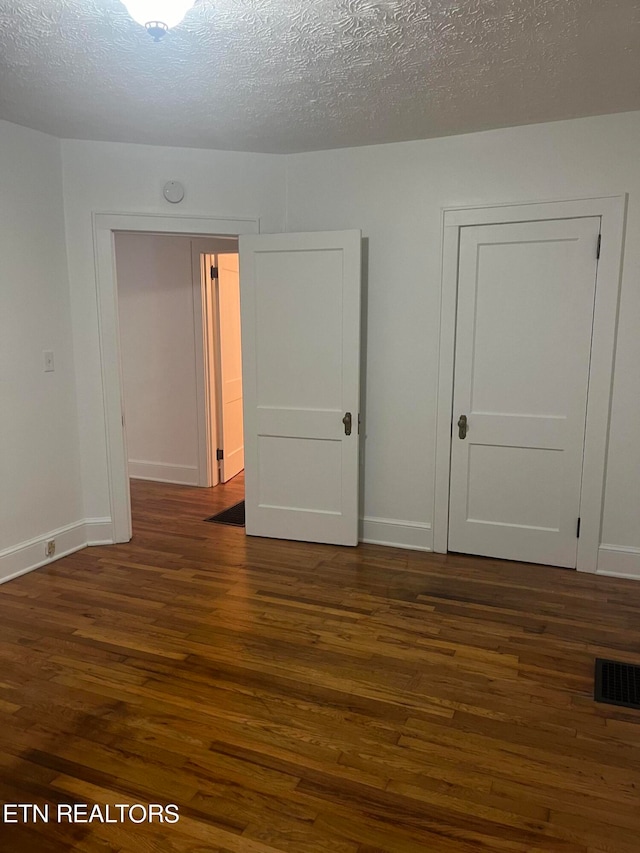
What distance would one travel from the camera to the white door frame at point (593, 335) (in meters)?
3.27

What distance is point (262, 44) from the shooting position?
238cm

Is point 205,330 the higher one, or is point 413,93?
point 413,93

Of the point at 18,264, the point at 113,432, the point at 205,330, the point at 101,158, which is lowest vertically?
the point at 113,432

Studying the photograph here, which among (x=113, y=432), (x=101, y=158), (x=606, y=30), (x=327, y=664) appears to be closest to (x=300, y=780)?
(x=327, y=664)

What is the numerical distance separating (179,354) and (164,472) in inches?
43.9

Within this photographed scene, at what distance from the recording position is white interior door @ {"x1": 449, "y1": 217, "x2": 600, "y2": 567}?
11.2ft

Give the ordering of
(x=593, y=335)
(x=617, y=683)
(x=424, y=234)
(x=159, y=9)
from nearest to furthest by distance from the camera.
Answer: (x=159, y=9), (x=617, y=683), (x=593, y=335), (x=424, y=234)

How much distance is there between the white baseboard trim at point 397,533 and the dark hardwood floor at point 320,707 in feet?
0.79

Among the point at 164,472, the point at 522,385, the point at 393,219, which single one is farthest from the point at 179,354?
the point at 522,385

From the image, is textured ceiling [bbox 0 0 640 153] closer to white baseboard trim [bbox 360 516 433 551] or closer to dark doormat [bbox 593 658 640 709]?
white baseboard trim [bbox 360 516 433 551]

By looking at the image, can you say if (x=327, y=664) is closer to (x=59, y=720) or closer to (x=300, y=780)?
(x=300, y=780)

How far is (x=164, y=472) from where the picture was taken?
222 inches

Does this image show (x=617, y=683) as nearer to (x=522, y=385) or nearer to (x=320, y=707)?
(x=320, y=707)

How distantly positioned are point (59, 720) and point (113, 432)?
6.62ft
